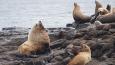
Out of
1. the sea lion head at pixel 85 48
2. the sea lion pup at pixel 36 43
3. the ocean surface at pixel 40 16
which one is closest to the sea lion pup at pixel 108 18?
the sea lion pup at pixel 36 43

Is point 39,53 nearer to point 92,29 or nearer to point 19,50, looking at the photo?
point 19,50

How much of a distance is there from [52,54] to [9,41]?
315cm

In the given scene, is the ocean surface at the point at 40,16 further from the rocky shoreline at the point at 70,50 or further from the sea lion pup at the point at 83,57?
the sea lion pup at the point at 83,57

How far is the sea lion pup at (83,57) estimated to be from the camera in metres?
11.5

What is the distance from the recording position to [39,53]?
1377cm

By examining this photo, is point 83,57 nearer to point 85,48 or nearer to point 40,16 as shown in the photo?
point 85,48

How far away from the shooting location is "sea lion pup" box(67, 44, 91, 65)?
11.5 meters

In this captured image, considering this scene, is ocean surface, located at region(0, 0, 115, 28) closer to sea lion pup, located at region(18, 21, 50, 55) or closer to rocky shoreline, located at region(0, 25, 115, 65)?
rocky shoreline, located at region(0, 25, 115, 65)

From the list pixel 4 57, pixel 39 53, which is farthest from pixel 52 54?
pixel 4 57

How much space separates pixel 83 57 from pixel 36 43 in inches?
110

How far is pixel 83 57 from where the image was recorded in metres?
11.7

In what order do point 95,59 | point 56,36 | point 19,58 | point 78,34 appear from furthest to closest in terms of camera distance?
point 56,36 → point 78,34 → point 19,58 → point 95,59

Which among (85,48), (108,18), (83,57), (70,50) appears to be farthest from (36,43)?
(108,18)

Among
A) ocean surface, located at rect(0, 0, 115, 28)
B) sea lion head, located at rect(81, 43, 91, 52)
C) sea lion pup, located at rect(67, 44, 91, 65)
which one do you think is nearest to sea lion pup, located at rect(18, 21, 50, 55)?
sea lion head, located at rect(81, 43, 91, 52)
